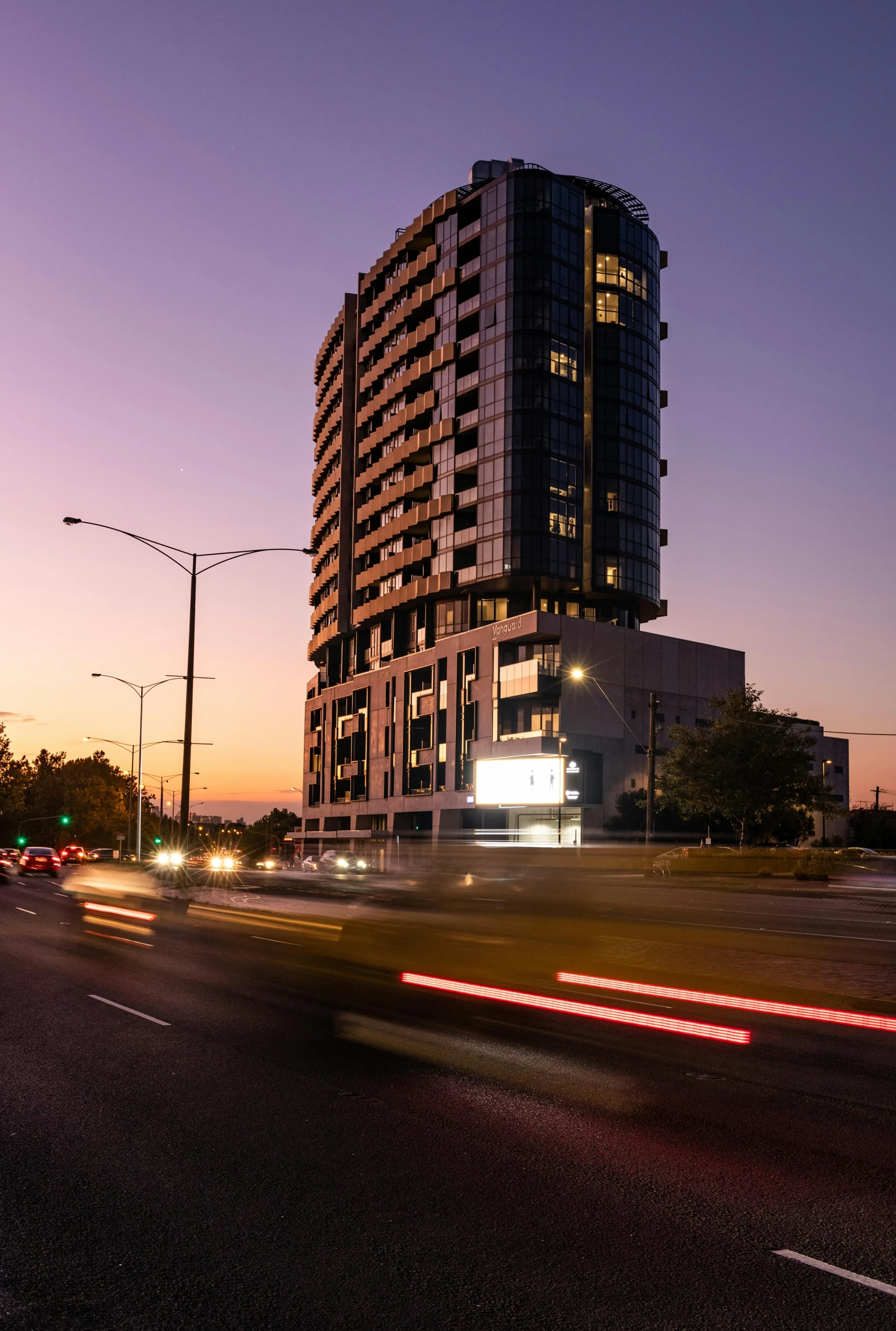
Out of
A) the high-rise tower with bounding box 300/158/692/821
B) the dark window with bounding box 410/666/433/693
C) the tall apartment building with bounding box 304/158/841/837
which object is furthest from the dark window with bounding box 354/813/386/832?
the dark window with bounding box 410/666/433/693

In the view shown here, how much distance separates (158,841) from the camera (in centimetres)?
8138

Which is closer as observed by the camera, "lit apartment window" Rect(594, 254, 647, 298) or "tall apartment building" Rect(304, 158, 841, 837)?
"tall apartment building" Rect(304, 158, 841, 837)

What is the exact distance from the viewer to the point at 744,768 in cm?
6216

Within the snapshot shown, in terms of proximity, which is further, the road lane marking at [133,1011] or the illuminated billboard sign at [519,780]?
the illuminated billboard sign at [519,780]

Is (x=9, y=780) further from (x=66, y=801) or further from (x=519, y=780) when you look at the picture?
(x=519, y=780)

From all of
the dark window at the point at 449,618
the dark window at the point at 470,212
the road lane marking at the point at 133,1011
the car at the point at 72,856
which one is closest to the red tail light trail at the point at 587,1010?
the road lane marking at the point at 133,1011

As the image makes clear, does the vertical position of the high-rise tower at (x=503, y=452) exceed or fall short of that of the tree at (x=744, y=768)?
it exceeds it

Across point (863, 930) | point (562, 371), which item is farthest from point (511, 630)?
point (863, 930)

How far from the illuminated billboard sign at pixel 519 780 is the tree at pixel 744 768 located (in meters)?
6.97

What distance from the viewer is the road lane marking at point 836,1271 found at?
4734 mm

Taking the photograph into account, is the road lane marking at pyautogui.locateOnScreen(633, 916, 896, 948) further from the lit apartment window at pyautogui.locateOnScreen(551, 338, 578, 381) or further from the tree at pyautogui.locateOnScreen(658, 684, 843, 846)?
the lit apartment window at pyautogui.locateOnScreen(551, 338, 578, 381)

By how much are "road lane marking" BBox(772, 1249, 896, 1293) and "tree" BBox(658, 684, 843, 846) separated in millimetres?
58857

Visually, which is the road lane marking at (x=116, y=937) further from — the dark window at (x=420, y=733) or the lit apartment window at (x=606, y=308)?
the lit apartment window at (x=606, y=308)

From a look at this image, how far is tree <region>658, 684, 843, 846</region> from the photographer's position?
62.4 metres
